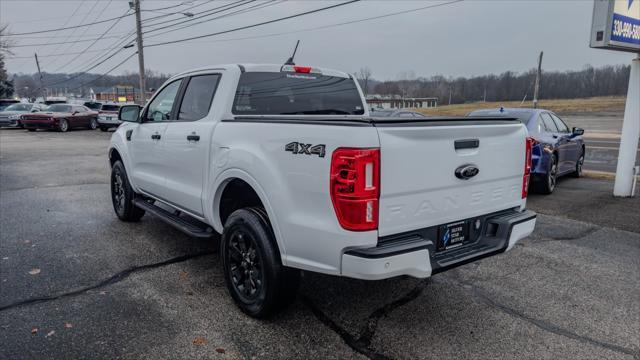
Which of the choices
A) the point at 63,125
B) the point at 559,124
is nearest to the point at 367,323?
the point at 559,124

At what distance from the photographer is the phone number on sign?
292 inches

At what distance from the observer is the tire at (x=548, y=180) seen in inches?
319

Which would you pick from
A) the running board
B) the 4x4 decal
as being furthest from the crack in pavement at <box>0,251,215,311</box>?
the 4x4 decal

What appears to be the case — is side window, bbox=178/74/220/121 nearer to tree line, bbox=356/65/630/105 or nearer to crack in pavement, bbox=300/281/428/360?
crack in pavement, bbox=300/281/428/360

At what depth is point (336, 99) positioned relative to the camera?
457cm

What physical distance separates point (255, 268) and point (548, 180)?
22.3 feet

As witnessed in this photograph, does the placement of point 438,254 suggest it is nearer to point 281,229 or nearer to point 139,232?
point 281,229

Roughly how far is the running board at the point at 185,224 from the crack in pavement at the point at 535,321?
2243 millimetres

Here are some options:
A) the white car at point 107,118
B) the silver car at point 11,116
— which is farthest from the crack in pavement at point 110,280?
the silver car at point 11,116

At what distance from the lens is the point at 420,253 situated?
8.93ft

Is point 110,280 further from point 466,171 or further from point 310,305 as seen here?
point 466,171

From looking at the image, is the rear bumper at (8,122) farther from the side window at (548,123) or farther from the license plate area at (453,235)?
the license plate area at (453,235)

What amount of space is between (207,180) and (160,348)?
1.45 m

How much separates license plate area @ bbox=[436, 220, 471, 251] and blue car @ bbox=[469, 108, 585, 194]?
4739 mm
